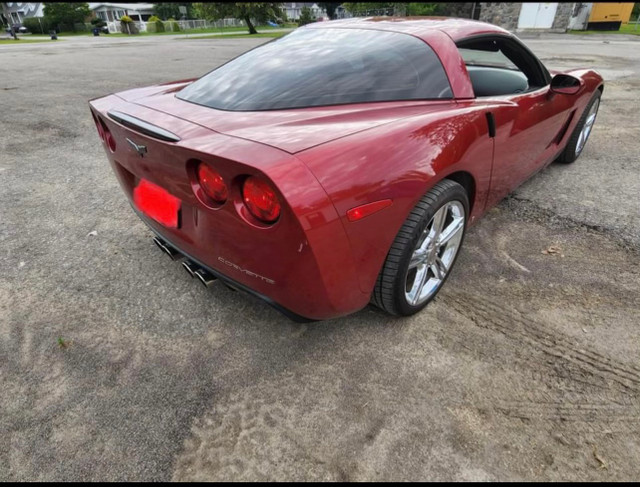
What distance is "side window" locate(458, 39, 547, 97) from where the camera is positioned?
2.69 m

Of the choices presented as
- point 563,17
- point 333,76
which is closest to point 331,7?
point 563,17

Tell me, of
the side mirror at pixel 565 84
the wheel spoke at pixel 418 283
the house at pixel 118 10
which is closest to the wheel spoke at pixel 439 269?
the wheel spoke at pixel 418 283

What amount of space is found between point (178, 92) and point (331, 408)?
1941 millimetres

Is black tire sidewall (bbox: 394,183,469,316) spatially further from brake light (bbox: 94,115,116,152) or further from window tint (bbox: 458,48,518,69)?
brake light (bbox: 94,115,116,152)

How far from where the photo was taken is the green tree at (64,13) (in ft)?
167

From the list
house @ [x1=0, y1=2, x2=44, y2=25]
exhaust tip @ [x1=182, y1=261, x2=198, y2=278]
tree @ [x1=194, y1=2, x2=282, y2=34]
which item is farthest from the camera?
house @ [x1=0, y1=2, x2=44, y2=25]

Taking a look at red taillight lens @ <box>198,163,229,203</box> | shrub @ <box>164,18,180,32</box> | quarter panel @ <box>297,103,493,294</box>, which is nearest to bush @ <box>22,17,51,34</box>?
shrub @ <box>164,18,180,32</box>

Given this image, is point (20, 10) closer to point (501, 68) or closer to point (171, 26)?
point (171, 26)

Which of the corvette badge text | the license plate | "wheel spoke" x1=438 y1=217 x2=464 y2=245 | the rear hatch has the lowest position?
"wheel spoke" x1=438 y1=217 x2=464 y2=245

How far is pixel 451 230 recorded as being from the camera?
7.39 feet

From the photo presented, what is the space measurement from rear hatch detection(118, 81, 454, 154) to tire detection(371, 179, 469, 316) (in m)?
0.42

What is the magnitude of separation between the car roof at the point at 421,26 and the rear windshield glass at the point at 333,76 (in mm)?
113

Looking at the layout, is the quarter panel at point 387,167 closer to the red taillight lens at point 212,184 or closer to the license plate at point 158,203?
the red taillight lens at point 212,184

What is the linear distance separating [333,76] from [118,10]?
83.4 m
